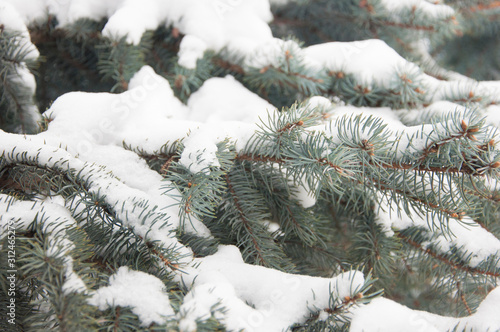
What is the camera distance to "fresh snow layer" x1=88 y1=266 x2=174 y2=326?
49 cm

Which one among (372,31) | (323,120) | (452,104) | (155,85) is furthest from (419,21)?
(155,85)

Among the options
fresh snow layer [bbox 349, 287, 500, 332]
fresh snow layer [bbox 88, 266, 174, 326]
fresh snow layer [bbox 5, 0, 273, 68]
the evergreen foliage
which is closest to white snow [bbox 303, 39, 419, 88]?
the evergreen foliage

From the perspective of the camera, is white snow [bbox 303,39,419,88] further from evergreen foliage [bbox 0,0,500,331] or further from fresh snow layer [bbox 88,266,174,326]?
fresh snow layer [bbox 88,266,174,326]

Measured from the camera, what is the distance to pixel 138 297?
509 mm

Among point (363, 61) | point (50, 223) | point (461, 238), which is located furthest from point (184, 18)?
point (461, 238)

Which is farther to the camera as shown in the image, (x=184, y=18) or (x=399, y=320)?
(x=184, y=18)

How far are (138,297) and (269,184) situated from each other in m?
0.34

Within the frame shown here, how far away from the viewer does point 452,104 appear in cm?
89

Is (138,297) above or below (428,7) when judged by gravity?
below

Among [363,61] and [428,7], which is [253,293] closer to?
[363,61]

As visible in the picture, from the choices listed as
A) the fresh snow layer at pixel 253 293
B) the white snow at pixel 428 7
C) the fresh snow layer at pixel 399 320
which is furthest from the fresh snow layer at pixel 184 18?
the fresh snow layer at pixel 399 320

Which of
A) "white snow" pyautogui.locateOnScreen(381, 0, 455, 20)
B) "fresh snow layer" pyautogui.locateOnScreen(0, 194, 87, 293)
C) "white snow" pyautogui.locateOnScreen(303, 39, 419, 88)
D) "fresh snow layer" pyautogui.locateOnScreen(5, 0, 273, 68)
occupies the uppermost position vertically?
"white snow" pyautogui.locateOnScreen(381, 0, 455, 20)

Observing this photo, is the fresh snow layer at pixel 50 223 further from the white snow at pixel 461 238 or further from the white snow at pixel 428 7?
the white snow at pixel 428 7

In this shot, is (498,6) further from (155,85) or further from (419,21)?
(155,85)
